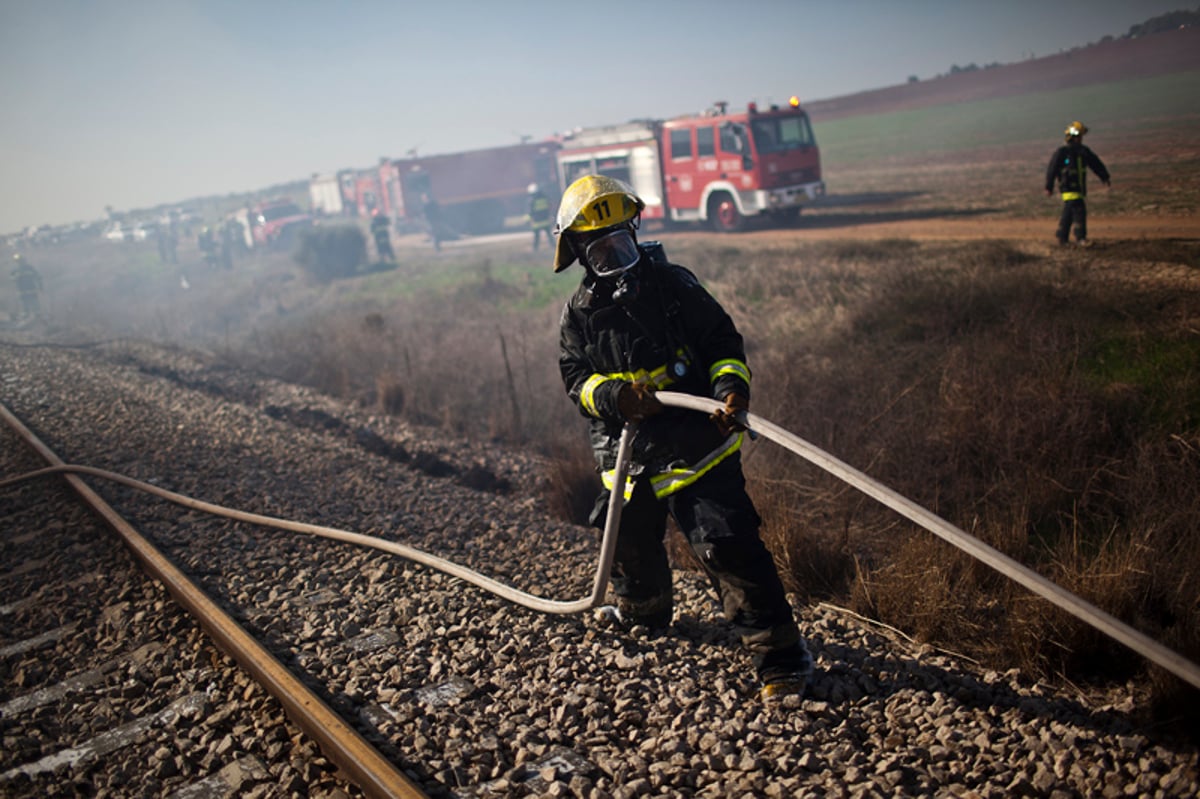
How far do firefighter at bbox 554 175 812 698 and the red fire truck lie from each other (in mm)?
13992

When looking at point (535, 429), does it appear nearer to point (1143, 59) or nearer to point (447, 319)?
point (447, 319)

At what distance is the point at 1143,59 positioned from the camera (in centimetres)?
1130

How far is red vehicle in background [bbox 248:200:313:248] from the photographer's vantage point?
36.9 m

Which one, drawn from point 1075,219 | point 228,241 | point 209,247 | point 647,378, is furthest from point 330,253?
point 647,378

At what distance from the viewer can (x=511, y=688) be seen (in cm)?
394

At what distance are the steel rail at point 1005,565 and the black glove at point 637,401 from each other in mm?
115

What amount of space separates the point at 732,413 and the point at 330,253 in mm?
26191

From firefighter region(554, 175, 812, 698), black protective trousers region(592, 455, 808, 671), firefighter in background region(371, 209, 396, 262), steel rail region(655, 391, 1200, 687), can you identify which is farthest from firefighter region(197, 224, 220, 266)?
steel rail region(655, 391, 1200, 687)

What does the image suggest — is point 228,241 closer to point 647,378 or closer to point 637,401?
point 647,378

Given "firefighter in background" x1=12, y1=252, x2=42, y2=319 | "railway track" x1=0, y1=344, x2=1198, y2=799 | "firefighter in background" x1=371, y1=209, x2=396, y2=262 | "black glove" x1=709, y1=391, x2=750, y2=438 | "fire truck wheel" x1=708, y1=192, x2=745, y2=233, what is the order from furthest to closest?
"firefighter in background" x1=371, y1=209, x2=396, y2=262 < "firefighter in background" x1=12, y1=252, x2=42, y2=319 < "fire truck wheel" x1=708, y1=192, x2=745, y2=233 < "black glove" x1=709, y1=391, x2=750, y2=438 < "railway track" x1=0, y1=344, x2=1198, y2=799

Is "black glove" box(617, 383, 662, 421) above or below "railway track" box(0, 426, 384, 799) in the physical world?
above

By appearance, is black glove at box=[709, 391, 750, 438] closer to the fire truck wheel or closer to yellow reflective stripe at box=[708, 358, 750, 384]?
yellow reflective stripe at box=[708, 358, 750, 384]

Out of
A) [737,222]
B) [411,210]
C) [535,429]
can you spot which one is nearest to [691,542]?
[535,429]

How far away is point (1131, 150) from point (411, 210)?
28741 millimetres
